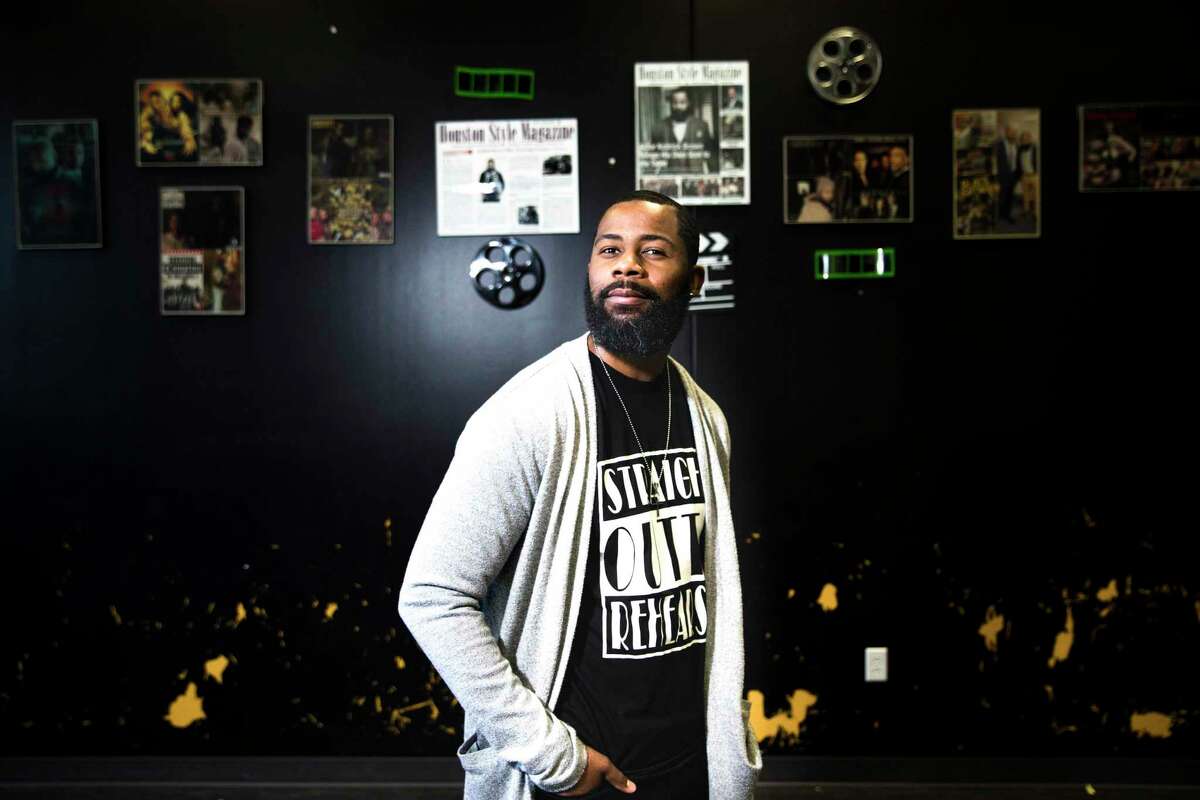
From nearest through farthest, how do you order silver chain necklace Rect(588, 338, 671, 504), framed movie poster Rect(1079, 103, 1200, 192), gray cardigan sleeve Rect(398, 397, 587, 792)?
gray cardigan sleeve Rect(398, 397, 587, 792)
silver chain necklace Rect(588, 338, 671, 504)
framed movie poster Rect(1079, 103, 1200, 192)

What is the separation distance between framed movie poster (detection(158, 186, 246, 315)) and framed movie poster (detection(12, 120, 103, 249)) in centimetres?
22

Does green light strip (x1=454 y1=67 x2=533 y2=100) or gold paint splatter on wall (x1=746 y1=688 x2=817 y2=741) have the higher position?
green light strip (x1=454 y1=67 x2=533 y2=100)

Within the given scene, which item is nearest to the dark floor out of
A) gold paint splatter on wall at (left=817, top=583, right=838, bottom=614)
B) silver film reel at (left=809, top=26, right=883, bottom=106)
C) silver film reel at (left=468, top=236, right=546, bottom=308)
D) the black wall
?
the black wall

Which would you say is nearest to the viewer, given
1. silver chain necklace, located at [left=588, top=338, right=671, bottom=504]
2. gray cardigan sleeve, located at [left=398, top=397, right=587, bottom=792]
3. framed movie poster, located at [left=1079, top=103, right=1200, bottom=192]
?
gray cardigan sleeve, located at [left=398, top=397, right=587, bottom=792]

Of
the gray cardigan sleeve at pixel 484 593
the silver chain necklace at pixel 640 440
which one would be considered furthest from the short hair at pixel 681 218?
the gray cardigan sleeve at pixel 484 593

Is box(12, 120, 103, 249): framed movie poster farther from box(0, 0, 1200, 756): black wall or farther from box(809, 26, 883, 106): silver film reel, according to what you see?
box(809, 26, 883, 106): silver film reel

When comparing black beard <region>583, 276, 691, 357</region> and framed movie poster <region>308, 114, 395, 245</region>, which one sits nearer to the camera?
black beard <region>583, 276, 691, 357</region>

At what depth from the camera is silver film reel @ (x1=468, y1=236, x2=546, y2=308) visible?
2369 millimetres

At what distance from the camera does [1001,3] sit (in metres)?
2.33

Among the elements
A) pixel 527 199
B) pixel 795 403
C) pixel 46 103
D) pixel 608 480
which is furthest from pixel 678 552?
pixel 46 103

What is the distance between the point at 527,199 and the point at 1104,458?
6.20 feet

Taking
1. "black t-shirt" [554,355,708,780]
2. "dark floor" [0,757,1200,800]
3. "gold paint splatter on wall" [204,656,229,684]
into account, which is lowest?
"dark floor" [0,757,1200,800]

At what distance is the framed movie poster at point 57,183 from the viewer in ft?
7.79

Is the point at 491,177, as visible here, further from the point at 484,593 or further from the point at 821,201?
the point at 484,593
